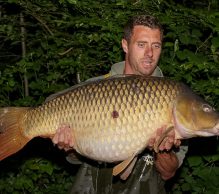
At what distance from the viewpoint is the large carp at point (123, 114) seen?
2.33m

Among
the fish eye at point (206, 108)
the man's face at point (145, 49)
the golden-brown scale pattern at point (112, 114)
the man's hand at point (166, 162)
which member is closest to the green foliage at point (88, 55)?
the man's face at point (145, 49)

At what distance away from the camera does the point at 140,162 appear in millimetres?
2838

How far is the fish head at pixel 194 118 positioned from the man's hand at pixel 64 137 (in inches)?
20.5

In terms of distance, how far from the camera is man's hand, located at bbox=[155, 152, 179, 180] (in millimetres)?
2691

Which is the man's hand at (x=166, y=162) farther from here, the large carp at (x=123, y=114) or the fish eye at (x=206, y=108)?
the fish eye at (x=206, y=108)

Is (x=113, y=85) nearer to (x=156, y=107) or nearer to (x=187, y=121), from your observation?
(x=156, y=107)

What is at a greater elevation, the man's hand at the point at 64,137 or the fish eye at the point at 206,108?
the fish eye at the point at 206,108

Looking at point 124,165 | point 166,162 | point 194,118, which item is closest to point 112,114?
point 124,165

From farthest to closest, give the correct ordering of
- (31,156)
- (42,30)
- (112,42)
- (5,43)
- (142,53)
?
(5,43) < (42,30) < (31,156) < (112,42) < (142,53)

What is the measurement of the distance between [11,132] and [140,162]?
73cm

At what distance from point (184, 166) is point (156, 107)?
5.08 ft

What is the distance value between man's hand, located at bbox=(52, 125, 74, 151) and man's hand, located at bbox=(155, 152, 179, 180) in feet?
1.55

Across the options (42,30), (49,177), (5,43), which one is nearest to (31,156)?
(49,177)

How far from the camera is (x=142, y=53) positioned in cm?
274
